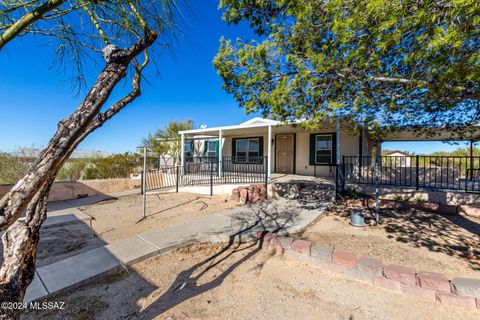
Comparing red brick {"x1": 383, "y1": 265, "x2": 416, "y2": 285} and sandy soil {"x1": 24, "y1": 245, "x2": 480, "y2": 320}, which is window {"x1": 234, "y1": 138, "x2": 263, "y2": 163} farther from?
red brick {"x1": 383, "y1": 265, "x2": 416, "y2": 285}

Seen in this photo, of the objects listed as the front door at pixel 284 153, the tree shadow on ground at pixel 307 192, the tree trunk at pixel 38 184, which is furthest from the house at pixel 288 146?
the tree trunk at pixel 38 184

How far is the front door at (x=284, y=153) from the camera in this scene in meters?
11.4

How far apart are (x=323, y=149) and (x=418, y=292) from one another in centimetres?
823

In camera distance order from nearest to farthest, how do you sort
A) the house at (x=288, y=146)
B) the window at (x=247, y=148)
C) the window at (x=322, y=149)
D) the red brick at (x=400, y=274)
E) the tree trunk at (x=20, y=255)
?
the tree trunk at (x=20, y=255)
the red brick at (x=400, y=274)
the house at (x=288, y=146)
the window at (x=322, y=149)
the window at (x=247, y=148)

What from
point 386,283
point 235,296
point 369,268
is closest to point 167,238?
point 235,296

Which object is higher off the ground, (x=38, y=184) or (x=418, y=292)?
(x=38, y=184)

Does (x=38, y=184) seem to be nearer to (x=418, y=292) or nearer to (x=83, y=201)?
(x=418, y=292)

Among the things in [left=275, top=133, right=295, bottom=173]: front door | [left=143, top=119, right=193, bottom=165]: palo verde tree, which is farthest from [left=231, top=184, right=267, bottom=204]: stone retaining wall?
[left=143, top=119, right=193, bottom=165]: palo verde tree

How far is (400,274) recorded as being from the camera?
8.70 ft

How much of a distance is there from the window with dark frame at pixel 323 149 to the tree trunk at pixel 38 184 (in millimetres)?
9769

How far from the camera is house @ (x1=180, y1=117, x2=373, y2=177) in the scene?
9695 millimetres

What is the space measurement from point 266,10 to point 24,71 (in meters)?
4.35

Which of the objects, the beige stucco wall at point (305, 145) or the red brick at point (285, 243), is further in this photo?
the beige stucco wall at point (305, 145)

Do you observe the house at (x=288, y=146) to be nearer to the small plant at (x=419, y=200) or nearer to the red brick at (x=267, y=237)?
the small plant at (x=419, y=200)
